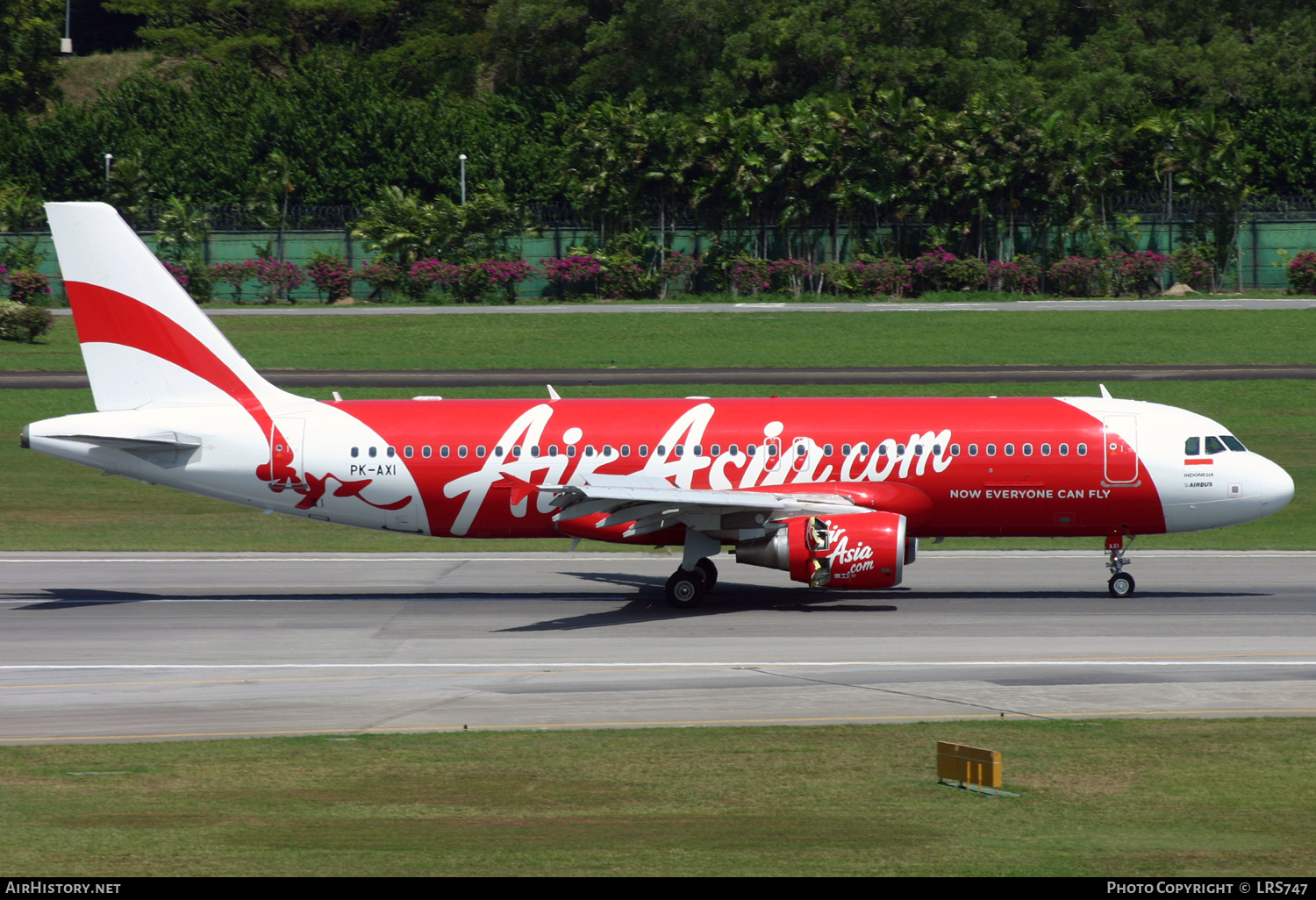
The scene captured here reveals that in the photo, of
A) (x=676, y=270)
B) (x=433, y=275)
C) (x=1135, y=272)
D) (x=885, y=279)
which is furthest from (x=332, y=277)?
(x=1135, y=272)

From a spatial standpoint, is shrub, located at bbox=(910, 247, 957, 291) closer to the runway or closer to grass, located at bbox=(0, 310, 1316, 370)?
grass, located at bbox=(0, 310, 1316, 370)

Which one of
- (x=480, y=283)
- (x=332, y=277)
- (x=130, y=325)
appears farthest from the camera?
(x=332, y=277)

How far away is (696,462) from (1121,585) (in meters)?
9.75

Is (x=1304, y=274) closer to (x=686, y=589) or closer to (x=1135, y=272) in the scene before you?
(x=1135, y=272)

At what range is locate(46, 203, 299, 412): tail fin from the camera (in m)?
31.4

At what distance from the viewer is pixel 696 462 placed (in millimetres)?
30797

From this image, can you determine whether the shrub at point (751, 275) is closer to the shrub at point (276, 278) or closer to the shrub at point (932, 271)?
the shrub at point (932, 271)

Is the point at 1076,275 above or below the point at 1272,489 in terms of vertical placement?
above

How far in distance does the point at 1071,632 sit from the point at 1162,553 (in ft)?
37.5

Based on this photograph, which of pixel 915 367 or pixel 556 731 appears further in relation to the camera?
pixel 915 367

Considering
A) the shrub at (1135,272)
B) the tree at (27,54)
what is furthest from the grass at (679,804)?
the tree at (27,54)

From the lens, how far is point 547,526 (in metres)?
31.1
